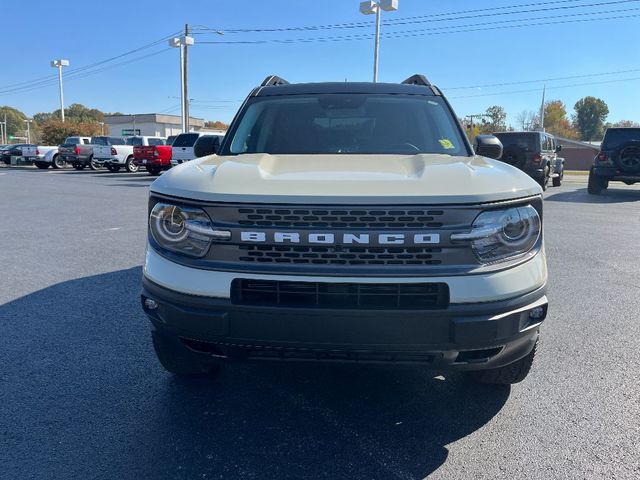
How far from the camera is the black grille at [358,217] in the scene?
2.13 m

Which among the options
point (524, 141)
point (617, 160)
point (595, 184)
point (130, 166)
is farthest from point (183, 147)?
point (617, 160)

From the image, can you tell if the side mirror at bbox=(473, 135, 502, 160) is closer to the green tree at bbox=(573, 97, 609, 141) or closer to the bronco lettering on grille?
the bronco lettering on grille

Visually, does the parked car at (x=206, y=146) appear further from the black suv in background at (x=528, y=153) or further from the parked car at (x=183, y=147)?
the parked car at (x=183, y=147)

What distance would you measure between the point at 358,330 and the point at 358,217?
0.47m

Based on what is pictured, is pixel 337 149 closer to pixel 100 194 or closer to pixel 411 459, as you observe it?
pixel 411 459

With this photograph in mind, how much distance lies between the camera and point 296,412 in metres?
2.75

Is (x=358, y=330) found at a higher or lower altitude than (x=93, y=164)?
higher

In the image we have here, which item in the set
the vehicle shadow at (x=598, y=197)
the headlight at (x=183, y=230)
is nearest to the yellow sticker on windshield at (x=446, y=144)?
the headlight at (x=183, y=230)

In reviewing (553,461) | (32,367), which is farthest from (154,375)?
(553,461)

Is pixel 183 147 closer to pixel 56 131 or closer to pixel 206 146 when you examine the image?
pixel 206 146

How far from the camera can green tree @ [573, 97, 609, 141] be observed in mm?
109312

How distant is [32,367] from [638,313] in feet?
15.7

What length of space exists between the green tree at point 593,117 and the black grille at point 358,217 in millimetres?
123138

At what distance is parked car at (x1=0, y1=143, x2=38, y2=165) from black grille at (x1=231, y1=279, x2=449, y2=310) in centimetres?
3562
